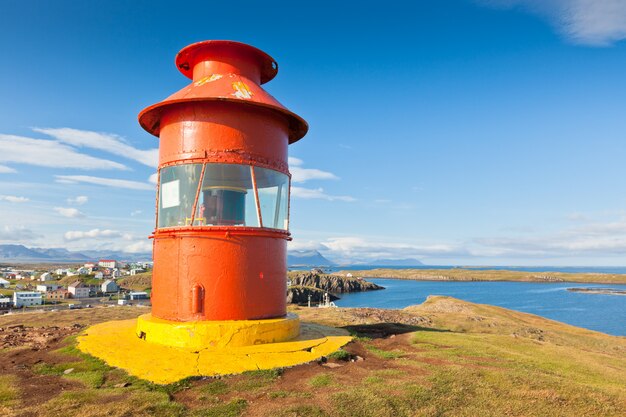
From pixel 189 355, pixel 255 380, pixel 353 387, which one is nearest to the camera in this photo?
pixel 353 387

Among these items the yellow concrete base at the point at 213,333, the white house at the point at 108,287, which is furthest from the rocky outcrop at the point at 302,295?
the yellow concrete base at the point at 213,333

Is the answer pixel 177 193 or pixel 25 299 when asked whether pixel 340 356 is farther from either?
pixel 25 299

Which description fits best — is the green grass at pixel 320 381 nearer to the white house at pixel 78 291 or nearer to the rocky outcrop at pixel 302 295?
the rocky outcrop at pixel 302 295

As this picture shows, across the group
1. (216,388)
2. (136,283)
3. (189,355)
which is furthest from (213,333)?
(136,283)

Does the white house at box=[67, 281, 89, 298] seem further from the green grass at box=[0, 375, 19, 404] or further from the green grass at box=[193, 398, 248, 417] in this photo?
the green grass at box=[193, 398, 248, 417]

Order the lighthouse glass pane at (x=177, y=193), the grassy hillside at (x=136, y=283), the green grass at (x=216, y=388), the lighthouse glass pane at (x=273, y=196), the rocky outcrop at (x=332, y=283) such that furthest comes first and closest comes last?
the grassy hillside at (x=136, y=283), the rocky outcrop at (x=332, y=283), the lighthouse glass pane at (x=273, y=196), the lighthouse glass pane at (x=177, y=193), the green grass at (x=216, y=388)

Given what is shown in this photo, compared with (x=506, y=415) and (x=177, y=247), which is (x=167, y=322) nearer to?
(x=177, y=247)

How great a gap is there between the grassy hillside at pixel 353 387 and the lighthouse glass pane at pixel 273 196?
12.6 ft

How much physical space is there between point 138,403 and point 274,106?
7463 millimetres

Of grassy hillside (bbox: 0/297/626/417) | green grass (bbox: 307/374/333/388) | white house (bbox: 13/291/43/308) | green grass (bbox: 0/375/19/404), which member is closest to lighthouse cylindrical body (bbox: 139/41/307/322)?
grassy hillside (bbox: 0/297/626/417)

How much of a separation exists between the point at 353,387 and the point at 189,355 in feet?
12.0

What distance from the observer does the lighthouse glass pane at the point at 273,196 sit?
35.9 feet

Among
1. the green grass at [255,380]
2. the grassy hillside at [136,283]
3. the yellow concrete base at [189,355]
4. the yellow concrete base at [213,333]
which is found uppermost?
the yellow concrete base at [213,333]

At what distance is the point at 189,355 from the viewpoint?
888 cm
